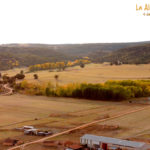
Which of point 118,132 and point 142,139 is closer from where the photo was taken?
point 142,139

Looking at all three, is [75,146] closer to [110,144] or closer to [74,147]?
[74,147]

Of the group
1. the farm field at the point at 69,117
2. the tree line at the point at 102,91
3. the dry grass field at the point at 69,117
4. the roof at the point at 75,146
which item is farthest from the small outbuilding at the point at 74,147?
the tree line at the point at 102,91

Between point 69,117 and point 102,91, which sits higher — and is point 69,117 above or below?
below

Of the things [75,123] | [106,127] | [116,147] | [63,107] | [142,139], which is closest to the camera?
[116,147]

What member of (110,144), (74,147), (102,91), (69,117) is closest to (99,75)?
(102,91)

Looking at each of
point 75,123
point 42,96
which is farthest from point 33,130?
point 42,96

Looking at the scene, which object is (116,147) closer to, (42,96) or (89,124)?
(89,124)

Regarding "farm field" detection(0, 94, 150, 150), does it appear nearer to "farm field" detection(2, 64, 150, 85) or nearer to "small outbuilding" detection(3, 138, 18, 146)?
"small outbuilding" detection(3, 138, 18, 146)
